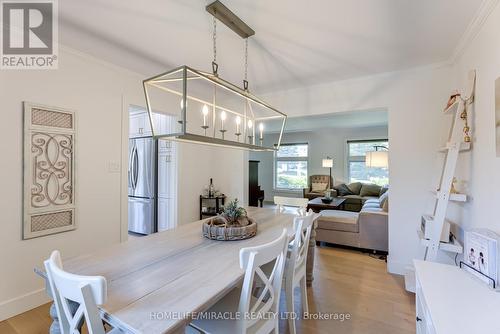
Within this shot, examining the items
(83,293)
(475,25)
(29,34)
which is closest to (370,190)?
(475,25)

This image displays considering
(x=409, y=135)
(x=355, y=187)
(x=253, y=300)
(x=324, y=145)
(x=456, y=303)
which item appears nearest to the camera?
(x=456, y=303)

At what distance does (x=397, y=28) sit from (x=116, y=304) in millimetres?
2670

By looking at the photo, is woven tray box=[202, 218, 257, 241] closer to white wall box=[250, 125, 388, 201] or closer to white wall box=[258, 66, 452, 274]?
white wall box=[258, 66, 452, 274]

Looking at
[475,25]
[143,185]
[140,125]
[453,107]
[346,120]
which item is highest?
[346,120]

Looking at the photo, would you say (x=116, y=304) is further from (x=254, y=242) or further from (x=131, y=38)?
(x=131, y=38)

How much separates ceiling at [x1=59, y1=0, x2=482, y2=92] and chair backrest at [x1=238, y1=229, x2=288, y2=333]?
165 cm

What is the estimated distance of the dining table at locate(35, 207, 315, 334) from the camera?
88cm

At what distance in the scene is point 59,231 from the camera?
2295 millimetres

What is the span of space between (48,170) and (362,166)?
300 inches

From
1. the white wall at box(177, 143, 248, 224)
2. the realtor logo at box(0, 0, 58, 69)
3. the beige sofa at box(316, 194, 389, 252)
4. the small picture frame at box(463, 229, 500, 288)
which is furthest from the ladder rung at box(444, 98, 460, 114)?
the realtor logo at box(0, 0, 58, 69)

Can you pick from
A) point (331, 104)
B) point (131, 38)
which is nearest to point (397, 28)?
point (331, 104)

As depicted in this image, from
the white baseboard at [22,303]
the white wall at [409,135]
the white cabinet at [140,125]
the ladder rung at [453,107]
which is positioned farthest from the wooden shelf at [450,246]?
the white cabinet at [140,125]

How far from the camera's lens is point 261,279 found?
126 centimetres

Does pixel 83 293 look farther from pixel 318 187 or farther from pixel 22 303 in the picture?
pixel 318 187
